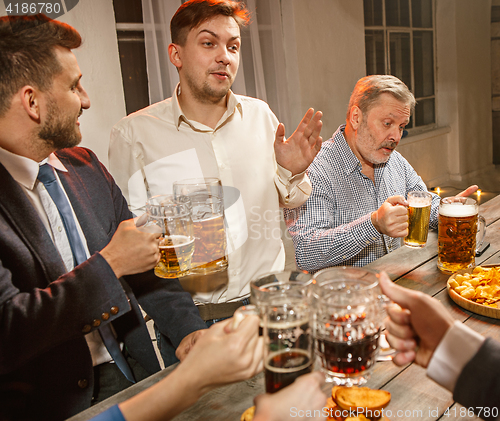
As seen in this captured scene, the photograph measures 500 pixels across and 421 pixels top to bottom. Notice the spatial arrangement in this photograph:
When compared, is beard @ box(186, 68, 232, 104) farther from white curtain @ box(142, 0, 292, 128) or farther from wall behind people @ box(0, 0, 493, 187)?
white curtain @ box(142, 0, 292, 128)

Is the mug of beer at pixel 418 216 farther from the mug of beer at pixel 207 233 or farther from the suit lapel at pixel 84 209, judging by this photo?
the suit lapel at pixel 84 209

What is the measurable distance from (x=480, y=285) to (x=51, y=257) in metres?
1.19

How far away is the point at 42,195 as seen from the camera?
3.88 feet

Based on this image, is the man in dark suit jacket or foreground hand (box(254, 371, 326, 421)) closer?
foreground hand (box(254, 371, 326, 421))

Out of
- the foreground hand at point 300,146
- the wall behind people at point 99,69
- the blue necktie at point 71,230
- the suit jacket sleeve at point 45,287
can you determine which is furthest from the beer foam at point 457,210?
the wall behind people at point 99,69

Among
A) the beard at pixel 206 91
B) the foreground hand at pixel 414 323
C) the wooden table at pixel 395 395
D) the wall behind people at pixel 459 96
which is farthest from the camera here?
the wall behind people at pixel 459 96

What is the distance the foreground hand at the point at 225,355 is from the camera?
651 millimetres

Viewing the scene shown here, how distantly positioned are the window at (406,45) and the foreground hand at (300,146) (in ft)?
13.7

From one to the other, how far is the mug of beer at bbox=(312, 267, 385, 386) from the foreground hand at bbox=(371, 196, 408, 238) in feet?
3.07

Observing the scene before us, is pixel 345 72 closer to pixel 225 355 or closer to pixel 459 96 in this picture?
pixel 459 96

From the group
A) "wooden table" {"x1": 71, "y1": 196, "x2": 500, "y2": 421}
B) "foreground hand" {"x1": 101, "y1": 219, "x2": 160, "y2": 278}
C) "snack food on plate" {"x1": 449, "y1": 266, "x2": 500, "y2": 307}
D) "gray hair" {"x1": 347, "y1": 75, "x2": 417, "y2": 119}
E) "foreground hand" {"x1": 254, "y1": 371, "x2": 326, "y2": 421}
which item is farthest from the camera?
"gray hair" {"x1": 347, "y1": 75, "x2": 417, "y2": 119}

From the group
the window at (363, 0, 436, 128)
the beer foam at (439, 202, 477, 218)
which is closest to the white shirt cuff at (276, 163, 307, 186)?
the beer foam at (439, 202, 477, 218)

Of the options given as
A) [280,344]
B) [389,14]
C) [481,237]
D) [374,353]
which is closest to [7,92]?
[280,344]

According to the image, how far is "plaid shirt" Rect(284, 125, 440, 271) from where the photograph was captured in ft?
6.13
